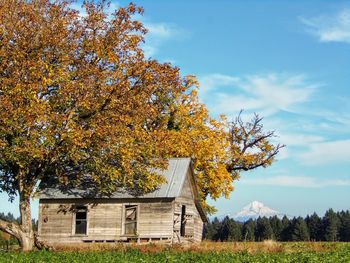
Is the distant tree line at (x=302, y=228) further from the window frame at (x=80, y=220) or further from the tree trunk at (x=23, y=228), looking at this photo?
the tree trunk at (x=23, y=228)

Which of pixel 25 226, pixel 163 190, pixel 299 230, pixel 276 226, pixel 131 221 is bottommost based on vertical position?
pixel 25 226

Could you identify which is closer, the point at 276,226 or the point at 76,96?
the point at 76,96

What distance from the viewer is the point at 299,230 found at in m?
94.6

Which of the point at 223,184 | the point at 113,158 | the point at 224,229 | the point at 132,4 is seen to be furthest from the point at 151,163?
the point at 224,229

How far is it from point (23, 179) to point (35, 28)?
971 centimetres

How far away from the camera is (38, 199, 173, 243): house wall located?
125 ft

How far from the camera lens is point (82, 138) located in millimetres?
34125

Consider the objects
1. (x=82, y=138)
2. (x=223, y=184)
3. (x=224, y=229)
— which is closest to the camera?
(x=82, y=138)

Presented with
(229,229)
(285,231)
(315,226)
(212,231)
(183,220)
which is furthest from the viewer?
(212,231)

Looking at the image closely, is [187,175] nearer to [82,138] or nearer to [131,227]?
[131,227]

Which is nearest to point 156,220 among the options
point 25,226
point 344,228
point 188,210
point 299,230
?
point 188,210

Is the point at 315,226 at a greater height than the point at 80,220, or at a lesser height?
greater

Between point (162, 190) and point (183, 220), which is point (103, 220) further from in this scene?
point (183, 220)

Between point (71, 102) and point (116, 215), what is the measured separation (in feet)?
28.4
